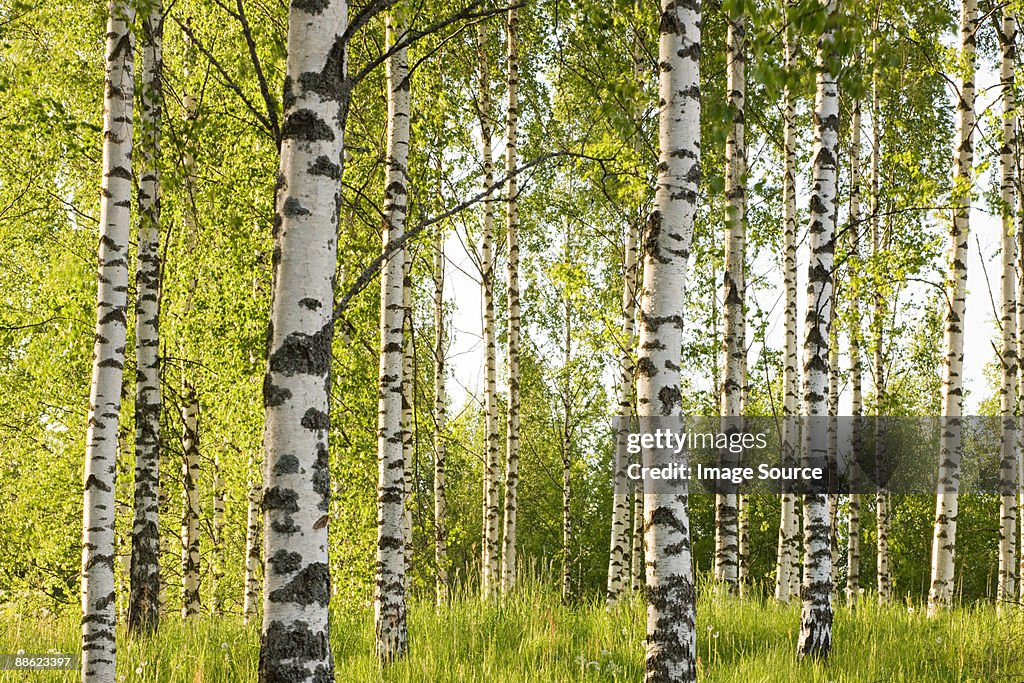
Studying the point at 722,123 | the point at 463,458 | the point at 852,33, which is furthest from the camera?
the point at 463,458

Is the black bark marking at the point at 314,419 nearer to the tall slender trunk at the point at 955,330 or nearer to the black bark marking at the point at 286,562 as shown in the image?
the black bark marking at the point at 286,562

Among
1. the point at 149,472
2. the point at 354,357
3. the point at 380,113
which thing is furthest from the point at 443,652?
the point at 380,113

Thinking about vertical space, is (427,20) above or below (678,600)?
above

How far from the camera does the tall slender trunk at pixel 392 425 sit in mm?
6707

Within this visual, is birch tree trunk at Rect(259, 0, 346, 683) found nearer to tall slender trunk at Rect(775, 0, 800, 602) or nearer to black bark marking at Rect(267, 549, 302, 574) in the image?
black bark marking at Rect(267, 549, 302, 574)

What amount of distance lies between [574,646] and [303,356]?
4.72m

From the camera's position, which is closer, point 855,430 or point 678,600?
point 678,600

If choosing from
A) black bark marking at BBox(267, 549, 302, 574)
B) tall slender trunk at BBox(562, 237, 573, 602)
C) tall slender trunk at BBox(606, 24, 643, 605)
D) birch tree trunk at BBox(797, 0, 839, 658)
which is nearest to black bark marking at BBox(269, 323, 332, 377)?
black bark marking at BBox(267, 549, 302, 574)

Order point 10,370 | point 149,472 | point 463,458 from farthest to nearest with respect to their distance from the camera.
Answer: point 463,458 → point 10,370 → point 149,472

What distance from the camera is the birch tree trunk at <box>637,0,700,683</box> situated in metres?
4.55

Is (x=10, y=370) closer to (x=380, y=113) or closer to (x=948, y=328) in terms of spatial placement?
(x=380, y=113)

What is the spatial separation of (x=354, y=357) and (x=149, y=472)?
13.5ft

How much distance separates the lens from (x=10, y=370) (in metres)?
13.0

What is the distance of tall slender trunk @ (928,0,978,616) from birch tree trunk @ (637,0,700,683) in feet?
17.2
